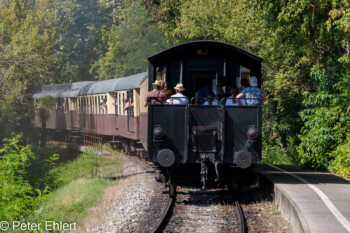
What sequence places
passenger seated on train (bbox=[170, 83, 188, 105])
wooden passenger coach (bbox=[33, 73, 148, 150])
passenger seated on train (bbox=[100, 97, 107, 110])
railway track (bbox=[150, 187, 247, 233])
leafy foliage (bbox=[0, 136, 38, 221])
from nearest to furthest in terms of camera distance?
railway track (bbox=[150, 187, 247, 233]), leafy foliage (bbox=[0, 136, 38, 221]), passenger seated on train (bbox=[170, 83, 188, 105]), wooden passenger coach (bbox=[33, 73, 148, 150]), passenger seated on train (bbox=[100, 97, 107, 110])

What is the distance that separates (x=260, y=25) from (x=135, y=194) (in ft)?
31.5

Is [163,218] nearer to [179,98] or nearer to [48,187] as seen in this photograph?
[179,98]

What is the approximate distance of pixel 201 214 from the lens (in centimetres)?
1062

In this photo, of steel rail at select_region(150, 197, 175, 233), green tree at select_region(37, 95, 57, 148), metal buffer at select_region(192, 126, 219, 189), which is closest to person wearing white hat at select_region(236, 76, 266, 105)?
metal buffer at select_region(192, 126, 219, 189)

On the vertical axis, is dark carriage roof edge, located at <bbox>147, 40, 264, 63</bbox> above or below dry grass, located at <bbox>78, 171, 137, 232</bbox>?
above

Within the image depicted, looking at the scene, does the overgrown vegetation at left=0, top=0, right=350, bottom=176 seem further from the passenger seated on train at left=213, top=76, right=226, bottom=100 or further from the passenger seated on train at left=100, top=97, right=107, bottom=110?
the passenger seated on train at left=100, top=97, right=107, bottom=110

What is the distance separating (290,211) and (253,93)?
3159 millimetres

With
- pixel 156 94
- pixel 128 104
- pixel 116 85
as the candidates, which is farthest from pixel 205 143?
pixel 116 85

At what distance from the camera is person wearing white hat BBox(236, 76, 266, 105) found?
11.3 m

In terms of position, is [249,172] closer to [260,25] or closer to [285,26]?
[285,26]

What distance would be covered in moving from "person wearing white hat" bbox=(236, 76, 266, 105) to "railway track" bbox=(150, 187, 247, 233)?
2.25 meters

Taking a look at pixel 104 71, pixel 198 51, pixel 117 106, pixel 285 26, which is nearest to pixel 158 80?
pixel 198 51

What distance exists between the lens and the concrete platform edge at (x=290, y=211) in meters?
7.98

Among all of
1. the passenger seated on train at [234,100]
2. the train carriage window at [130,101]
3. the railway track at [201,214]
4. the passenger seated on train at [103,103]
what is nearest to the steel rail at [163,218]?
the railway track at [201,214]
